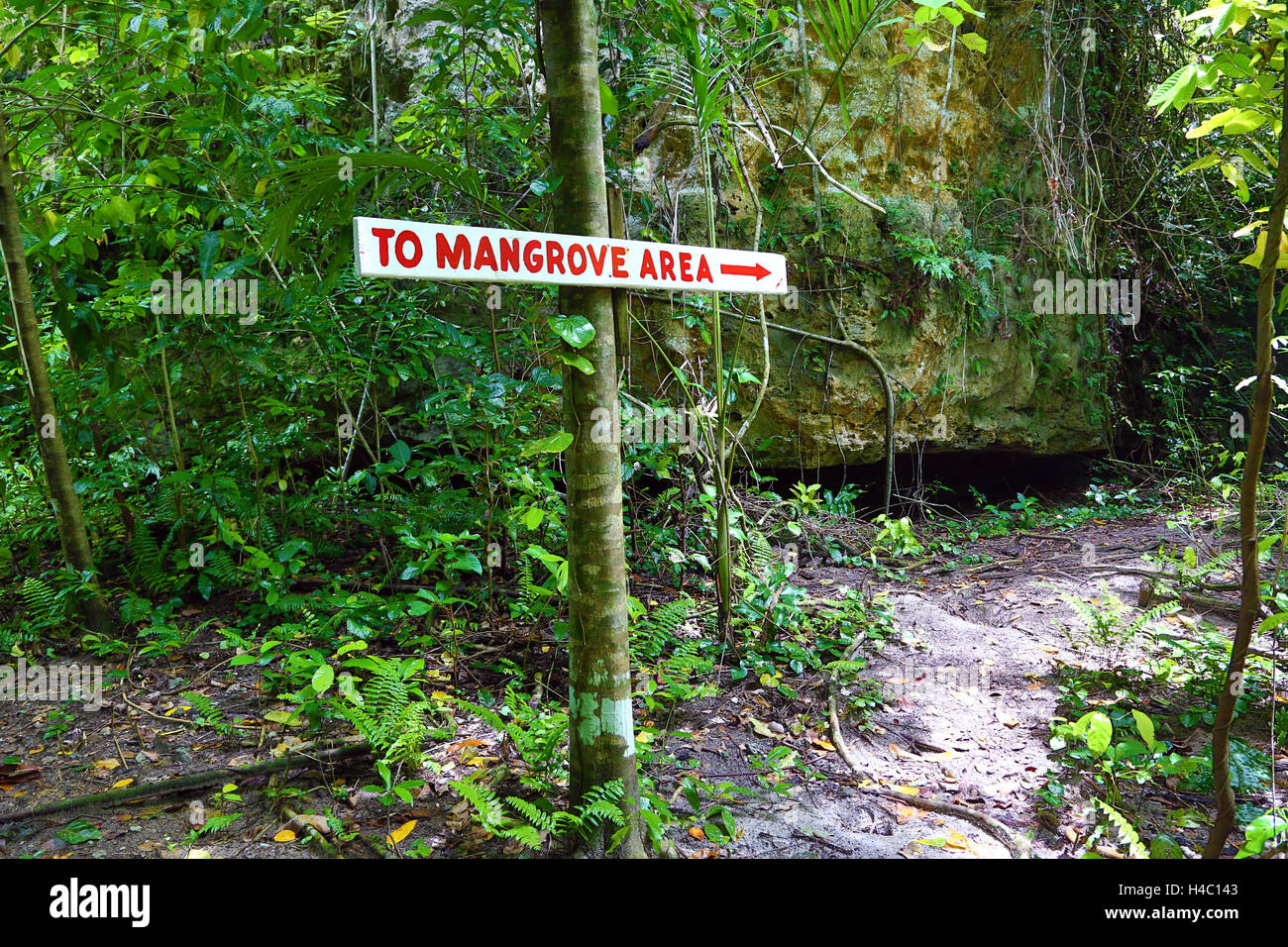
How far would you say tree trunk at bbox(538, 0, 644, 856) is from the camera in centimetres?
196

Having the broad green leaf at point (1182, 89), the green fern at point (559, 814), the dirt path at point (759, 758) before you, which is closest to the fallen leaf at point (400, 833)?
the dirt path at point (759, 758)

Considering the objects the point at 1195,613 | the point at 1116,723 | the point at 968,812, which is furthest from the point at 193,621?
the point at 1195,613

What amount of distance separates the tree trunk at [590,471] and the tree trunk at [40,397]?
281 centimetres

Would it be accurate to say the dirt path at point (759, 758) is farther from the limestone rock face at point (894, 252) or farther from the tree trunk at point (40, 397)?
the limestone rock face at point (894, 252)

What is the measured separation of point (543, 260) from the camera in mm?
1779

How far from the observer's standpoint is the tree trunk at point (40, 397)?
332 centimetres

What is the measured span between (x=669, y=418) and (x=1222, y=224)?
21.5 feet

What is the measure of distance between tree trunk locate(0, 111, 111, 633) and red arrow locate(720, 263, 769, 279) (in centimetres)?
319

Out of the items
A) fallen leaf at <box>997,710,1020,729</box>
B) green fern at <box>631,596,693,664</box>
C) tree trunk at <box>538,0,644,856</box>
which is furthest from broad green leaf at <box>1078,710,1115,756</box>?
green fern at <box>631,596,693,664</box>

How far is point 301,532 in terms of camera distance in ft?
14.7

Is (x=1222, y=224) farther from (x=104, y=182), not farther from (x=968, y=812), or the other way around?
(x=104, y=182)

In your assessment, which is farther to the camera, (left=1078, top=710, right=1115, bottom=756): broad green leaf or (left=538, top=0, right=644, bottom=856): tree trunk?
(left=1078, top=710, right=1115, bottom=756): broad green leaf

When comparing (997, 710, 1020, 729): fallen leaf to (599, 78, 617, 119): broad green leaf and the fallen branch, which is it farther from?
(599, 78, 617, 119): broad green leaf

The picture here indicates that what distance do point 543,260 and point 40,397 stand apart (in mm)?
3001
